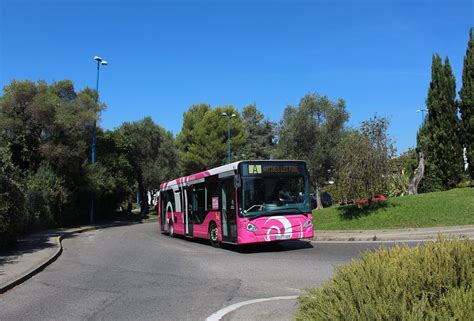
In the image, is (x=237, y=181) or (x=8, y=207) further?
(x=237, y=181)

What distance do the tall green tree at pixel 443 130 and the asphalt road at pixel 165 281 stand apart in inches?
548

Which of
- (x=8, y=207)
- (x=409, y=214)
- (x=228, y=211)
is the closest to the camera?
(x=8, y=207)

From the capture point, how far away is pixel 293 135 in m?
28.4

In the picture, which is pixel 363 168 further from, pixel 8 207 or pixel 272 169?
pixel 8 207

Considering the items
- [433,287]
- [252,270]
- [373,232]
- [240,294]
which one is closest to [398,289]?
[433,287]

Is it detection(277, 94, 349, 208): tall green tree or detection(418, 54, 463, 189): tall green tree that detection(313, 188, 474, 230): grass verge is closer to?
detection(418, 54, 463, 189): tall green tree

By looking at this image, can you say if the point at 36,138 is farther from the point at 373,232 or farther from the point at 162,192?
the point at 373,232

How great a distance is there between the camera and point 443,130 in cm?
2538

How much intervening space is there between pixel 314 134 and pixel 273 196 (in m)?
15.7

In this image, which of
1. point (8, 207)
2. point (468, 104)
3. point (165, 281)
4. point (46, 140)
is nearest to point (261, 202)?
point (165, 281)

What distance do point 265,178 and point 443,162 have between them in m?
16.3

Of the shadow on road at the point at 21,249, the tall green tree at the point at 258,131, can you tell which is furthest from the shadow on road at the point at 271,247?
the tall green tree at the point at 258,131

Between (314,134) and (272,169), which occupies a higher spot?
(314,134)

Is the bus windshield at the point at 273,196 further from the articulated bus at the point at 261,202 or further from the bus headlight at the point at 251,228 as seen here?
the bus headlight at the point at 251,228
